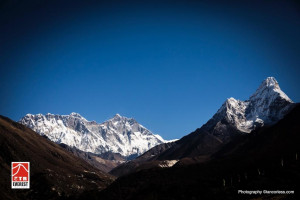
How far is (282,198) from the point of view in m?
164

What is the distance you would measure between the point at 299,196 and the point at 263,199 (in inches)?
676

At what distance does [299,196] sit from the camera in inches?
6393

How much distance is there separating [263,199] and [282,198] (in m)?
11.5

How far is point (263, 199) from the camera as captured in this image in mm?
174125

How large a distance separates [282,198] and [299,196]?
6.94 metres

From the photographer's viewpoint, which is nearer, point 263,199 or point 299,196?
point 299,196
